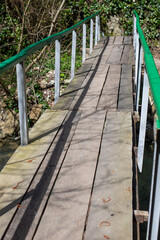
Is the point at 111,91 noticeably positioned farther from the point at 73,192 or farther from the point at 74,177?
the point at 73,192

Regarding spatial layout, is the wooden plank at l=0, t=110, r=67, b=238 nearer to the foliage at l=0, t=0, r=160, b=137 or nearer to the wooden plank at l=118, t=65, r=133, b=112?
the wooden plank at l=118, t=65, r=133, b=112

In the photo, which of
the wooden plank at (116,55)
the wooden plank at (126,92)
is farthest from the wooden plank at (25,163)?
the wooden plank at (116,55)

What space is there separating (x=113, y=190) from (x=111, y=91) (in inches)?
101

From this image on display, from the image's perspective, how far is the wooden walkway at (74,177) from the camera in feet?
6.31

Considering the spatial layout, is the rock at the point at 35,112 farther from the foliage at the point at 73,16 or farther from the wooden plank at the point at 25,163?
the wooden plank at the point at 25,163

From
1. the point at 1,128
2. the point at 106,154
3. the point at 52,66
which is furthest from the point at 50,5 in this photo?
the point at 106,154

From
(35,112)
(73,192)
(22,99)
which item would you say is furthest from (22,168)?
(35,112)

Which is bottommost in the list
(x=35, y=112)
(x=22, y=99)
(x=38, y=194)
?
(x=35, y=112)

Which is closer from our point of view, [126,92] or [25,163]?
[25,163]

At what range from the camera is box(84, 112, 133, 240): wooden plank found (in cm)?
188

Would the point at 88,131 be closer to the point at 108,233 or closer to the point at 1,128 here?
the point at 108,233

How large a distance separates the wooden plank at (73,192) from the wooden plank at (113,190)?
0.06 metres

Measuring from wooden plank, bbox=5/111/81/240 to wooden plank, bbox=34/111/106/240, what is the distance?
5 centimetres

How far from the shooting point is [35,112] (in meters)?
7.52
